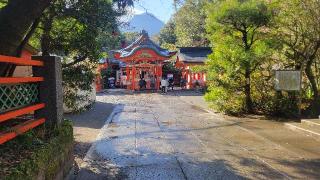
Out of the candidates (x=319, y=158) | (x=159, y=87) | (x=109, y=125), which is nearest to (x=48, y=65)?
(x=319, y=158)

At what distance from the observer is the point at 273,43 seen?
627 inches

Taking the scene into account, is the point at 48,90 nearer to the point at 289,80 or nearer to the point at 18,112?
the point at 18,112

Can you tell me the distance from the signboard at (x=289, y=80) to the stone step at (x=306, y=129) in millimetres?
2366

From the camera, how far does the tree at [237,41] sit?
16266 mm

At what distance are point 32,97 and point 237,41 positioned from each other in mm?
11695

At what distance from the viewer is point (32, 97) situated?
6.98 m

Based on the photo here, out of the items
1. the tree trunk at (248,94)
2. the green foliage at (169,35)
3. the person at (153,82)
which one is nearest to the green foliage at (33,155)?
the tree trunk at (248,94)

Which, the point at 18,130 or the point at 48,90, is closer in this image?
the point at 18,130

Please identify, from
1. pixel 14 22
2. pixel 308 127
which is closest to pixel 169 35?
pixel 308 127

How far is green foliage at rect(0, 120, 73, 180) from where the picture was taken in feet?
15.9

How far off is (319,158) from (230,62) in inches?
339

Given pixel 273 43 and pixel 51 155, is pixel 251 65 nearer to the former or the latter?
pixel 273 43

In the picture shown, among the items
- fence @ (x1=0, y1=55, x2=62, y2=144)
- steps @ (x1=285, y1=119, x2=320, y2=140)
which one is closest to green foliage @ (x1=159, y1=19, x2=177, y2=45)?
steps @ (x1=285, y1=119, x2=320, y2=140)

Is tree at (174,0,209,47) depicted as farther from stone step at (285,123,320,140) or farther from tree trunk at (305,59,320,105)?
stone step at (285,123,320,140)
